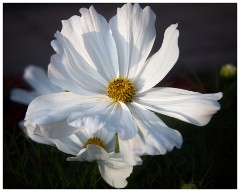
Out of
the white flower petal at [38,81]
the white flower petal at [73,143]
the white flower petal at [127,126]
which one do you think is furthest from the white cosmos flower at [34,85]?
the white flower petal at [127,126]

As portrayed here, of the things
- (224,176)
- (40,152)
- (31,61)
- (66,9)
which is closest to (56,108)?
(40,152)

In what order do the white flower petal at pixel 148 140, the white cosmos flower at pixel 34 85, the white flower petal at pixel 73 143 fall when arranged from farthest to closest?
1. the white cosmos flower at pixel 34 85
2. the white flower petal at pixel 73 143
3. the white flower petal at pixel 148 140

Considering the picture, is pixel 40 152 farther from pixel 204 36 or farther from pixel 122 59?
pixel 204 36

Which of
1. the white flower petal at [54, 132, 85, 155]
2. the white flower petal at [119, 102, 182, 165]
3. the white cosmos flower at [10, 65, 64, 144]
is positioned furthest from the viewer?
the white cosmos flower at [10, 65, 64, 144]

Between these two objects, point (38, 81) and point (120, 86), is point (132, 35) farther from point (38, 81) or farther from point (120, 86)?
point (38, 81)

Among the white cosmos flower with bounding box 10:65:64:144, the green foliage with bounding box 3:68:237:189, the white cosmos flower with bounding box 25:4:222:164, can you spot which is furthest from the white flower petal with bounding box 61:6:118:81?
the white cosmos flower with bounding box 10:65:64:144

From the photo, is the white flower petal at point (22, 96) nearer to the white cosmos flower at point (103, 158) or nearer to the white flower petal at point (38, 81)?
the white flower petal at point (38, 81)

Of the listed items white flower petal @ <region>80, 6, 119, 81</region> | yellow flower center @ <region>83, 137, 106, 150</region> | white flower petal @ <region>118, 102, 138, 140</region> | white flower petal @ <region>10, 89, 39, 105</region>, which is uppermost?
white flower petal @ <region>80, 6, 119, 81</region>

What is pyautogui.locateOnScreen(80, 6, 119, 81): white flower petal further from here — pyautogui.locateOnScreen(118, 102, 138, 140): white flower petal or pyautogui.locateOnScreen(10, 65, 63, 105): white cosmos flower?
pyautogui.locateOnScreen(10, 65, 63, 105): white cosmos flower
